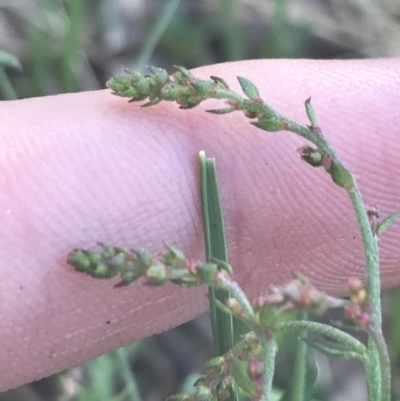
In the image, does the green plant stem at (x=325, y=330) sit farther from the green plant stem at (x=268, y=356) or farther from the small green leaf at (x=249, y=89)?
the small green leaf at (x=249, y=89)

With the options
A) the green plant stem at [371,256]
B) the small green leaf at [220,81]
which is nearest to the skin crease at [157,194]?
the small green leaf at [220,81]

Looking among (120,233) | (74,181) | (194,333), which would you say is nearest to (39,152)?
(74,181)

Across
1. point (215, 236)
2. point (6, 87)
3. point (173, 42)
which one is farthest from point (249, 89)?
point (173, 42)

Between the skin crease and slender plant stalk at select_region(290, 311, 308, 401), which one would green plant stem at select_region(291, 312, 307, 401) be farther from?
the skin crease

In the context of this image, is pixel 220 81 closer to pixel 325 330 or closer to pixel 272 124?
pixel 272 124

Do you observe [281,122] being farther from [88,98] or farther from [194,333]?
[194,333]

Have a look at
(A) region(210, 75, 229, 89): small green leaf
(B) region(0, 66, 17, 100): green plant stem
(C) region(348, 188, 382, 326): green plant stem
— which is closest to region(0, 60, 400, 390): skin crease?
(A) region(210, 75, 229, 89): small green leaf
